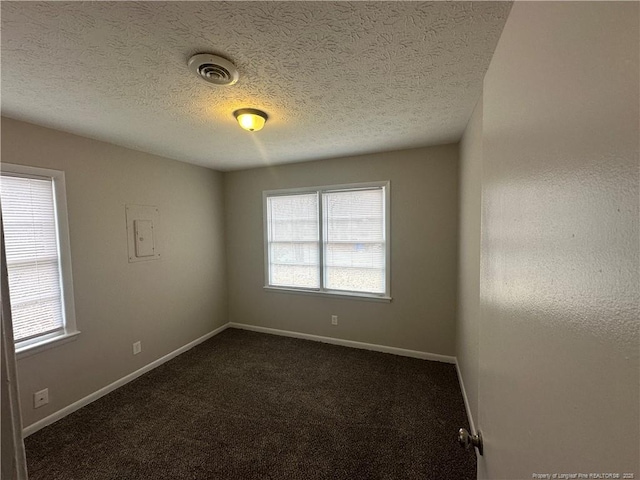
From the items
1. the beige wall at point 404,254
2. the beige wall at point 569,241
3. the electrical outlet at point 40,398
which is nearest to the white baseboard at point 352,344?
the beige wall at point 404,254

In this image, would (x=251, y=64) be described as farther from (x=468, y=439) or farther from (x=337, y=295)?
(x=337, y=295)

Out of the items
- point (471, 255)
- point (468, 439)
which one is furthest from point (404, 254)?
point (468, 439)

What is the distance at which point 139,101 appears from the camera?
1.78 meters

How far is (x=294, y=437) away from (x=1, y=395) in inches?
70.8

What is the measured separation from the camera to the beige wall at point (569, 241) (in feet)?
0.97

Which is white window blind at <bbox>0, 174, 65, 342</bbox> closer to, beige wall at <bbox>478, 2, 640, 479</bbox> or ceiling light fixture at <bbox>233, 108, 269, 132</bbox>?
ceiling light fixture at <bbox>233, 108, 269, 132</bbox>

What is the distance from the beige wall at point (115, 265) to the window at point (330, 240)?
1.00m

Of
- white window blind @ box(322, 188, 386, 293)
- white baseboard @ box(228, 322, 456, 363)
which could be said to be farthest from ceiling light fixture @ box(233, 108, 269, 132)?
white baseboard @ box(228, 322, 456, 363)

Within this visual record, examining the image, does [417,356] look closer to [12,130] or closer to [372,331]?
[372,331]

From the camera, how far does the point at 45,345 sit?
215 cm

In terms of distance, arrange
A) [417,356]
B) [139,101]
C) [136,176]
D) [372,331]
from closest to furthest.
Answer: [139,101], [136,176], [417,356], [372,331]

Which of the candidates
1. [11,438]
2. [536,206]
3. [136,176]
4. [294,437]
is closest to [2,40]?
[11,438]

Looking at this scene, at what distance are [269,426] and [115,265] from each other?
2122 mm

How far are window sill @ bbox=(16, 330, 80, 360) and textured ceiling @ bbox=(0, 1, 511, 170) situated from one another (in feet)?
5.65
